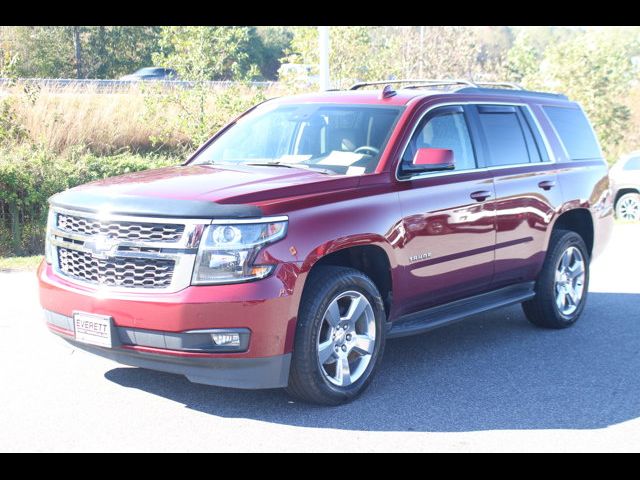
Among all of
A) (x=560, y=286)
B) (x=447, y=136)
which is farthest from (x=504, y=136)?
(x=560, y=286)

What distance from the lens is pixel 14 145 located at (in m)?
13.4

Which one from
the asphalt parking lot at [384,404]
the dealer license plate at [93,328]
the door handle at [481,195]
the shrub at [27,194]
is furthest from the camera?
the shrub at [27,194]

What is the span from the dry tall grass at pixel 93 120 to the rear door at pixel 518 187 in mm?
9599

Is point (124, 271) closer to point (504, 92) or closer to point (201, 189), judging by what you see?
point (201, 189)

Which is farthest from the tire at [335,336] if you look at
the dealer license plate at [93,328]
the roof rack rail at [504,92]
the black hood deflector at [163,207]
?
the roof rack rail at [504,92]

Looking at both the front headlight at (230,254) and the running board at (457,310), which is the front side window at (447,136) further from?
the front headlight at (230,254)

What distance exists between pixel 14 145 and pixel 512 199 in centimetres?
922

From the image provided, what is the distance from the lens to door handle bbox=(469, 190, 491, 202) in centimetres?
636

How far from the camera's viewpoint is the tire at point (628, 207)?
18266mm

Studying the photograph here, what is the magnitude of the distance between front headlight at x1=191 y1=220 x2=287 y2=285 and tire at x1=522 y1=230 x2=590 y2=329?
337cm

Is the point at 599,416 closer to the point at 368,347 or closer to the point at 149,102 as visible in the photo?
the point at 368,347

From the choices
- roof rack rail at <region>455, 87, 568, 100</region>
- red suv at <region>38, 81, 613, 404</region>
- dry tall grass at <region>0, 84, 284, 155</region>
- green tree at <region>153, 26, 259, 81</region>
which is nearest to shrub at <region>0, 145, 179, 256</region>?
dry tall grass at <region>0, 84, 284, 155</region>

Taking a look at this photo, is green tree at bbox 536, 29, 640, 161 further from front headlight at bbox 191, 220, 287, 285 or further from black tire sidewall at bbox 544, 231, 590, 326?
front headlight at bbox 191, 220, 287, 285

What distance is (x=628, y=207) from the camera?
1842 cm
